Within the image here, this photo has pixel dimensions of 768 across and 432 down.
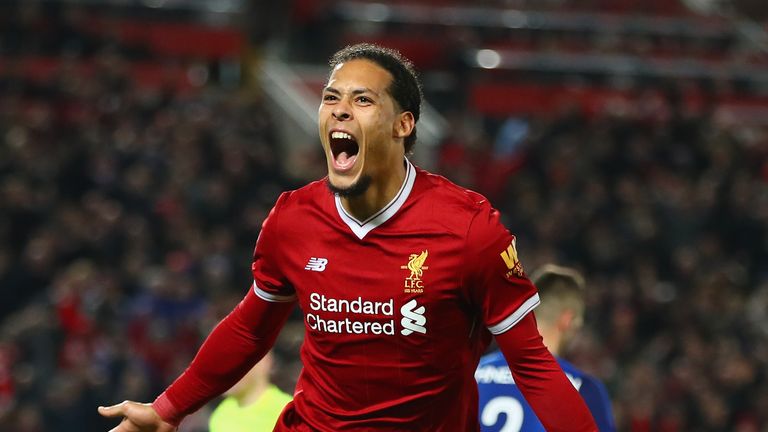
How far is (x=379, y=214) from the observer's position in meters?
3.81

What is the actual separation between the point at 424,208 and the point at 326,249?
0.30 meters

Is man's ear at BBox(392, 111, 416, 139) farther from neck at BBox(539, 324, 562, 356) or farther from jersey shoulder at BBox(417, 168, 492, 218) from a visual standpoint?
neck at BBox(539, 324, 562, 356)

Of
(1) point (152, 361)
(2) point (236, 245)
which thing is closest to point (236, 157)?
(2) point (236, 245)

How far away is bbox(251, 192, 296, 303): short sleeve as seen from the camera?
12.9 feet

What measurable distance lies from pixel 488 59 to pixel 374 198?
1365 cm

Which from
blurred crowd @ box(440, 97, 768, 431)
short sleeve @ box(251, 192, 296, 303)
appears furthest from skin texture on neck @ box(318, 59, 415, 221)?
blurred crowd @ box(440, 97, 768, 431)

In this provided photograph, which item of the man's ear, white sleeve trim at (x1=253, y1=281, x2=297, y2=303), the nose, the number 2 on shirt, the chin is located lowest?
the number 2 on shirt

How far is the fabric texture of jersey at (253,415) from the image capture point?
5.03 m

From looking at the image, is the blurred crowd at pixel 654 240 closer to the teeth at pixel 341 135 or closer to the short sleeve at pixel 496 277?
the short sleeve at pixel 496 277

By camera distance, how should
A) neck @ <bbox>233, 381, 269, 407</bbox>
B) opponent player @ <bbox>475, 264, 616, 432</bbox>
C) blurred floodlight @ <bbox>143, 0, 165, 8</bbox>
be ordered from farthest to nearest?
blurred floodlight @ <bbox>143, 0, 165, 8</bbox>
neck @ <bbox>233, 381, 269, 407</bbox>
opponent player @ <bbox>475, 264, 616, 432</bbox>

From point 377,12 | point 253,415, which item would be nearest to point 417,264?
point 253,415

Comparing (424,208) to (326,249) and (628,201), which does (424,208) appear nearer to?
(326,249)

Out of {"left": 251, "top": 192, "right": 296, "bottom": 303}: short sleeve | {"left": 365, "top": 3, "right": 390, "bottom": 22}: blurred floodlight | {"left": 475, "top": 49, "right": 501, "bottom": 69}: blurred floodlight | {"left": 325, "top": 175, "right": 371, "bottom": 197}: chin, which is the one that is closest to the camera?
{"left": 325, "top": 175, "right": 371, "bottom": 197}: chin

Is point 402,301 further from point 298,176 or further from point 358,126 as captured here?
point 298,176
